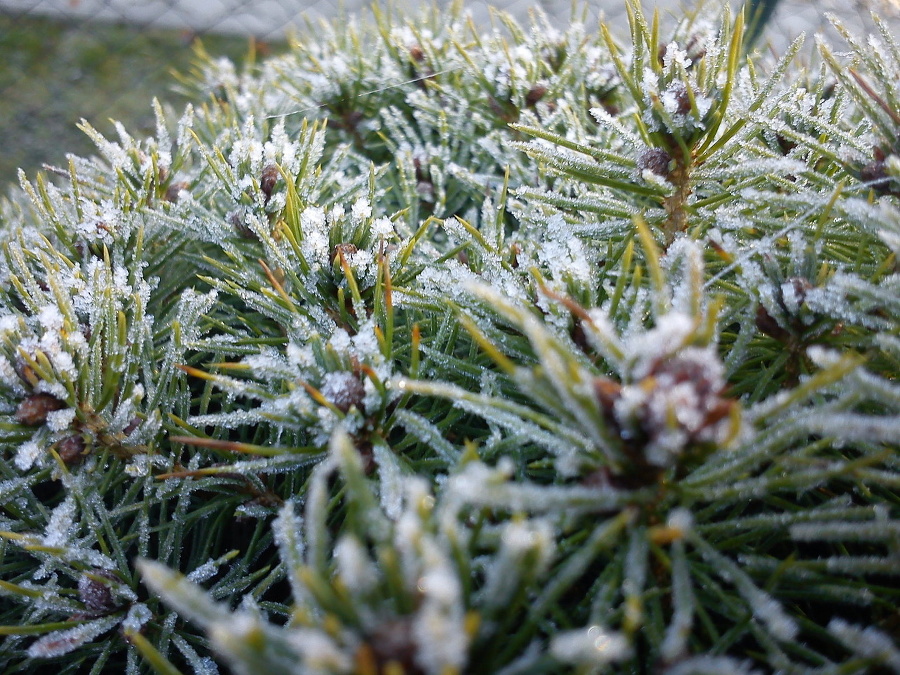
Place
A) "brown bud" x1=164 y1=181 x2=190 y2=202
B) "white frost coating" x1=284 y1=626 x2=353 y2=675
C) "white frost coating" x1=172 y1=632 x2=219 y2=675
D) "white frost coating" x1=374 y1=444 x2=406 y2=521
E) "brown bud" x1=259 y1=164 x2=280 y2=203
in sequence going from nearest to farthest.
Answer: "white frost coating" x1=284 y1=626 x2=353 y2=675 → "white frost coating" x1=374 y1=444 x2=406 y2=521 → "white frost coating" x1=172 y1=632 x2=219 y2=675 → "brown bud" x1=259 y1=164 x2=280 y2=203 → "brown bud" x1=164 y1=181 x2=190 y2=202

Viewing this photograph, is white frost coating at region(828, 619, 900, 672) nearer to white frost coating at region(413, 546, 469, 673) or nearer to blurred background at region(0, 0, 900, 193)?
white frost coating at region(413, 546, 469, 673)

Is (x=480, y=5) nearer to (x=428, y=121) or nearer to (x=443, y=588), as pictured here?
(x=428, y=121)

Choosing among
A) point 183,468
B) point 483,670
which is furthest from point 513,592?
point 183,468

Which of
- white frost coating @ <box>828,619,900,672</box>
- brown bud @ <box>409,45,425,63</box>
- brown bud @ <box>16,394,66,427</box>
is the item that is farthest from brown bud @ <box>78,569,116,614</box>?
brown bud @ <box>409,45,425,63</box>

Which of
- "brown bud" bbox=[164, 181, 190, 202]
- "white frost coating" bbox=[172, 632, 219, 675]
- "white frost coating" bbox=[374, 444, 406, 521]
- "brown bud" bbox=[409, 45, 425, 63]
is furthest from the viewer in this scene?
"brown bud" bbox=[409, 45, 425, 63]

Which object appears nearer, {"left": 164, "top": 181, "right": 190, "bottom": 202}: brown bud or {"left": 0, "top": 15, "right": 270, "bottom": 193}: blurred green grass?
{"left": 164, "top": 181, "right": 190, "bottom": 202}: brown bud

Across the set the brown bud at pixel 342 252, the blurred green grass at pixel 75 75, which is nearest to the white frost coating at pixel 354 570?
the brown bud at pixel 342 252

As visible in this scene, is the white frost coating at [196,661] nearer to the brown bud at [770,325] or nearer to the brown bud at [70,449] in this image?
the brown bud at [70,449]
